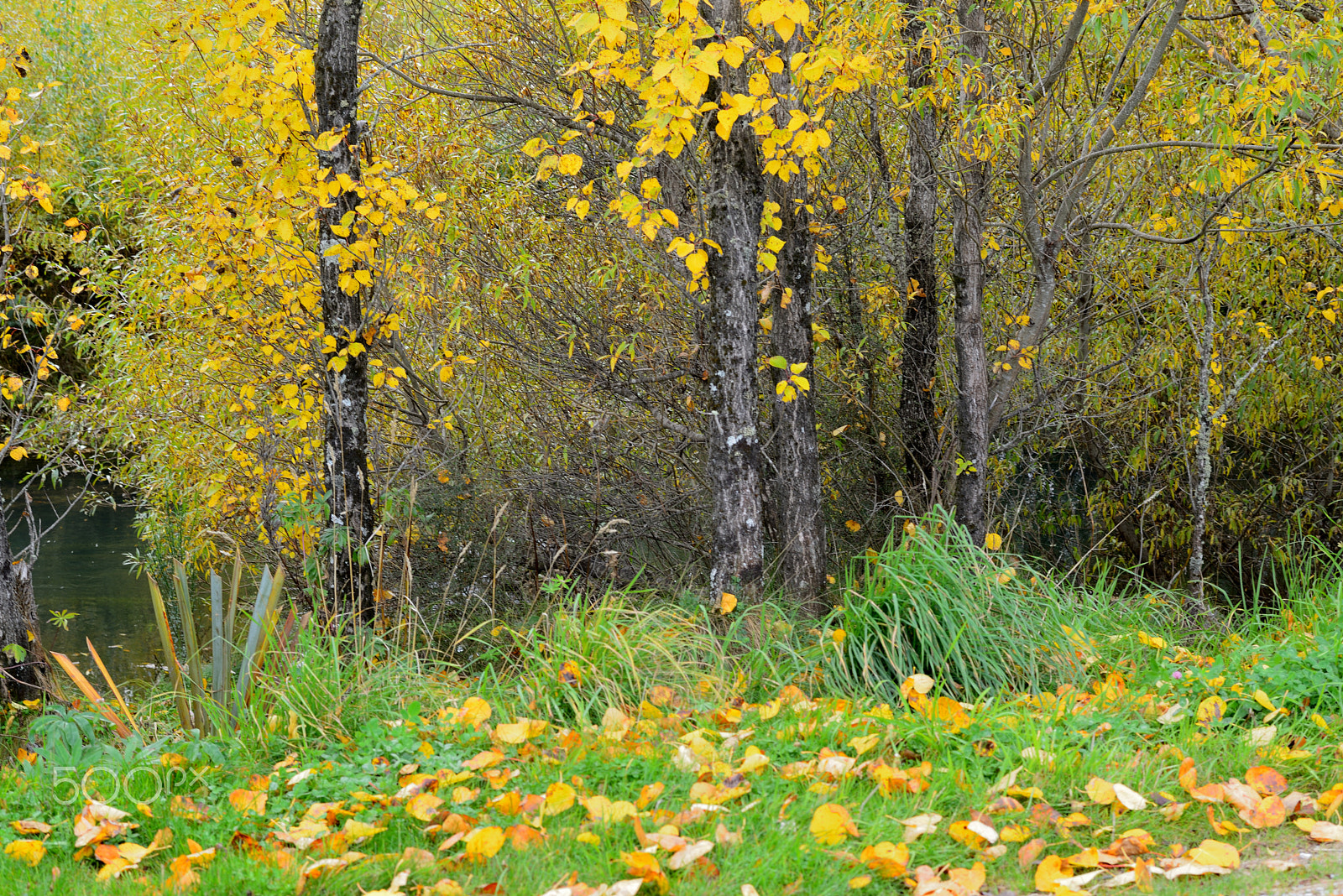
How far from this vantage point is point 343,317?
4.82m

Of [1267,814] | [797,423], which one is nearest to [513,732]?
[1267,814]

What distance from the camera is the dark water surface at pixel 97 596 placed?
9148 mm

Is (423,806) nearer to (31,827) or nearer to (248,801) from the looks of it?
(248,801)

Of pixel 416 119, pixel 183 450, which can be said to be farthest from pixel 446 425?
pixel 183 450

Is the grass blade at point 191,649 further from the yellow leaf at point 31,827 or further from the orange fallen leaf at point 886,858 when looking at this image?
the orange fallen leaf at point 886,858

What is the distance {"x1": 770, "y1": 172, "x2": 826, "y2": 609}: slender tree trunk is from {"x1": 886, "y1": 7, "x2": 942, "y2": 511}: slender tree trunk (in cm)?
84

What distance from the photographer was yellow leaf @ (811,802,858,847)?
2.66 meters

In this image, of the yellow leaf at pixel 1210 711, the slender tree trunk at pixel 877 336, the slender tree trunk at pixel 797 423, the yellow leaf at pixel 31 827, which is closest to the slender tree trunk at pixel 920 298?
the slender tree trunk at pixel 877 336

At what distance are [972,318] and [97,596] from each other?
994cm

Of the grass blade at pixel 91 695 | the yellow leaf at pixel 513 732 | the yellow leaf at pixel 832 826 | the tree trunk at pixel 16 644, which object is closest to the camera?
Answer: the yellow leaf at pixel 832 826

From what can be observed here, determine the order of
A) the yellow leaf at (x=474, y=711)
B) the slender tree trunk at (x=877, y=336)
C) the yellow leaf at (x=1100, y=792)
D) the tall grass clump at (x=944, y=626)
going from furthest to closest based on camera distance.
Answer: the slender tree trunk at (x=877, y=336) < the tall grass clump at (x=944, y=626) < the yellow leaf at (x=474, y=711) < the yellow leaf at (x=1100, y=792)

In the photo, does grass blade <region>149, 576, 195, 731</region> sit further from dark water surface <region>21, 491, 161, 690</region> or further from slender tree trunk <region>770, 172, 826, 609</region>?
dark water surface <region>21, 491, 161, 690</region>

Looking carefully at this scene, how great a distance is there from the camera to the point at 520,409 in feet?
23.9

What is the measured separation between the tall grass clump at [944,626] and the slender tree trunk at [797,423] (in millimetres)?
1142
